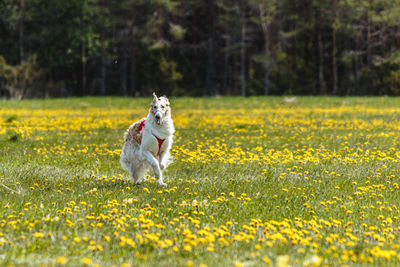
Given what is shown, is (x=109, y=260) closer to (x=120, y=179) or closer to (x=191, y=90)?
(x=120, y=179)

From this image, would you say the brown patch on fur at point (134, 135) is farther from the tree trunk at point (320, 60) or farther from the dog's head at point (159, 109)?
the tree trunk at point (320, 60)

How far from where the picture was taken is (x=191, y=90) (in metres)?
49.8

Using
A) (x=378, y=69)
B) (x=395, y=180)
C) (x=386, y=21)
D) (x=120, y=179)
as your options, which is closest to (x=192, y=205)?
(x=120, y=179)

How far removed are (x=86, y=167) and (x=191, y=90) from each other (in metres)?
41.7

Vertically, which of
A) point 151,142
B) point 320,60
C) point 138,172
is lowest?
point 138,172

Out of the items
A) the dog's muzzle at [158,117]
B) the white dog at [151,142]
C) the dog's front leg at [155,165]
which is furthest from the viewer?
the dog's front leg at [155,165]

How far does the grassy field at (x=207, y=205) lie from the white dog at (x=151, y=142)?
0.94 feet

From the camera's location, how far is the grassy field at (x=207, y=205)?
13.3 feet

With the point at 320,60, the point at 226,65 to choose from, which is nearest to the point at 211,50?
the point at 226,65

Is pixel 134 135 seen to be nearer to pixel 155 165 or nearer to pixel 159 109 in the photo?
pixel 155 165

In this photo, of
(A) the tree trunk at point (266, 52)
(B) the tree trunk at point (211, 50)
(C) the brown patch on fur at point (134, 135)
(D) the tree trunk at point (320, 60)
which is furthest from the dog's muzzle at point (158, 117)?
(D) the tree trunk at point (320, 60)

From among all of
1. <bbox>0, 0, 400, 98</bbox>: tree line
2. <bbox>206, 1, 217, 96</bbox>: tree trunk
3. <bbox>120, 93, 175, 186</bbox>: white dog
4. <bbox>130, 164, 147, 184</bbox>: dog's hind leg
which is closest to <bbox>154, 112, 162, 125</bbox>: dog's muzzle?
<bbox>120, 93, 175, 186</bbox>: white dog

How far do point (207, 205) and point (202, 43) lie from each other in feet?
154

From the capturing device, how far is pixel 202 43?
5147 cm
